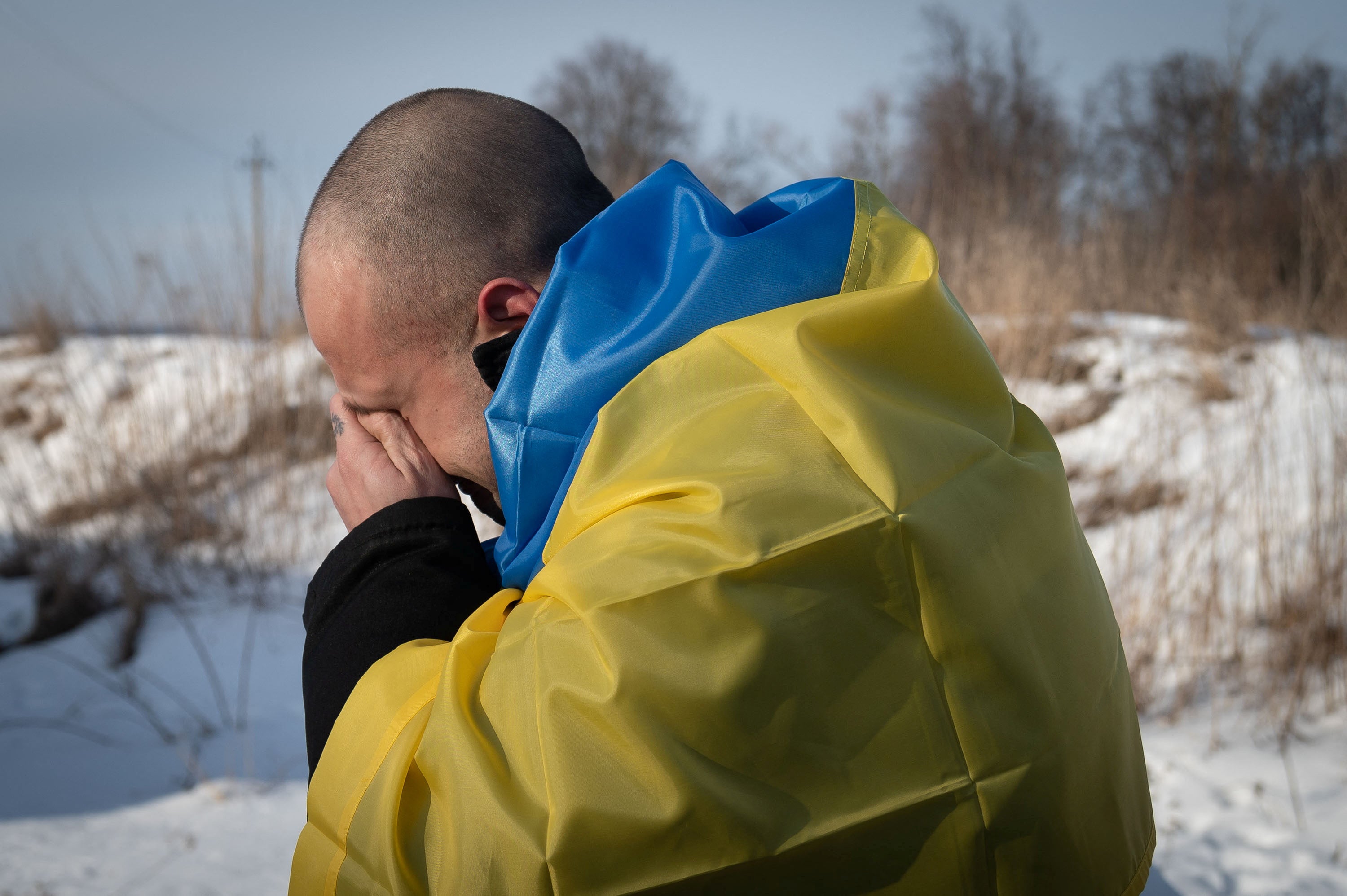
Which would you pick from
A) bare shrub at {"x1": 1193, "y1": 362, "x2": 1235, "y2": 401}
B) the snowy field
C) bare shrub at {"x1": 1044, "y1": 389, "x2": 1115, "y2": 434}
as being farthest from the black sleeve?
bare shrub at {"x1": 1193, "y1": 362, "x2": 1235, "y2": 401}

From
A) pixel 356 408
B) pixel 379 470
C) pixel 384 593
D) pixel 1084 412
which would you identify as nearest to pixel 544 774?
pixel 384 593

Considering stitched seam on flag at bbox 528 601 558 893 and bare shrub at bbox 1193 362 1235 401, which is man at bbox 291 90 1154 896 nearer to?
stitched seam on flag at bbox 528 601 558 893

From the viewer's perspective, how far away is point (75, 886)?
2.24m

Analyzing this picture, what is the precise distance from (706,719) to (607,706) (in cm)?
8

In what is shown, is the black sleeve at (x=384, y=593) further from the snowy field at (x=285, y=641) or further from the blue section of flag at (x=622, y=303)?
the snowy field at (x=285, y=641)

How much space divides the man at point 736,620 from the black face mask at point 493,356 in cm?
13

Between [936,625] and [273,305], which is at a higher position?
[936,625]

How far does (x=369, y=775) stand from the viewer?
0.79m

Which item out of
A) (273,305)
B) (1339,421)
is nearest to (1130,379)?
(1339,421)

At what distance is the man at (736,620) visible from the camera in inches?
28.2

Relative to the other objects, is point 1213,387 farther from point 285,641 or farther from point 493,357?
point 493,357

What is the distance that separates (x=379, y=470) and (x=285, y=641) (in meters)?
3.14

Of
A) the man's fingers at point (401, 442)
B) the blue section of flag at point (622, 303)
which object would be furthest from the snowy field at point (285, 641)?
the blue section of flag at point (622, 303)

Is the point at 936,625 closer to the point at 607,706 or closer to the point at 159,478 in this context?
the point at 607,706
